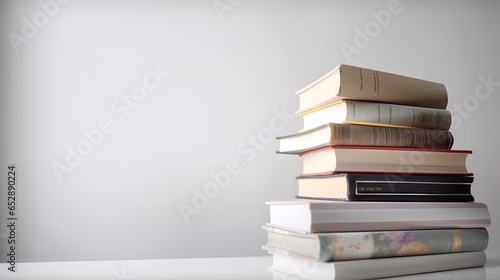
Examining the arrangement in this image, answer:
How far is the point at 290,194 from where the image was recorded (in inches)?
60.3

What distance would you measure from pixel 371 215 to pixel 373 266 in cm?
8

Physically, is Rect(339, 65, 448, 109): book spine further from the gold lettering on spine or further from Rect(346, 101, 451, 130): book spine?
the gold lettering on spine

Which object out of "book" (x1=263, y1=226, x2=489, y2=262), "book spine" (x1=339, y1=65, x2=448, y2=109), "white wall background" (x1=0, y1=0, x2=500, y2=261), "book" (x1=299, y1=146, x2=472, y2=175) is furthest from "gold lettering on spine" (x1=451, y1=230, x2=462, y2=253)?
"white wall background" (x1=0, y1=0, x2=500, y2=261)

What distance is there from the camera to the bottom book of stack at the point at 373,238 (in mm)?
828

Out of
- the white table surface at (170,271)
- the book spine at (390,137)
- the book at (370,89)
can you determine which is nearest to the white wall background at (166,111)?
the white table surface at (170,271)

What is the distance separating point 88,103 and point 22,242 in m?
0.40

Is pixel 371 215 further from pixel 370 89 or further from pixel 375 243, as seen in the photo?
pixel 370 89

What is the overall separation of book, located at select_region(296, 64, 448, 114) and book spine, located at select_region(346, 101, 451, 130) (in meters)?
0.01

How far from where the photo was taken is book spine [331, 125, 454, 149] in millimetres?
918

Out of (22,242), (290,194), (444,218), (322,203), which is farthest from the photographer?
(290,194)

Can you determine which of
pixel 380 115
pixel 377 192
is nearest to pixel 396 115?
pixel 380 115

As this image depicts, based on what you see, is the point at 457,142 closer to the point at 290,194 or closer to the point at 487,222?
the point at 290,194

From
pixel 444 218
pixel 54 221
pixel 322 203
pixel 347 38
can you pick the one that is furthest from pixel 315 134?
pixel 54 221

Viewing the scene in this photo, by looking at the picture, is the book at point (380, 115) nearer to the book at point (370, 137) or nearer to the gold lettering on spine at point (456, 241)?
the book at point (370, 137)
